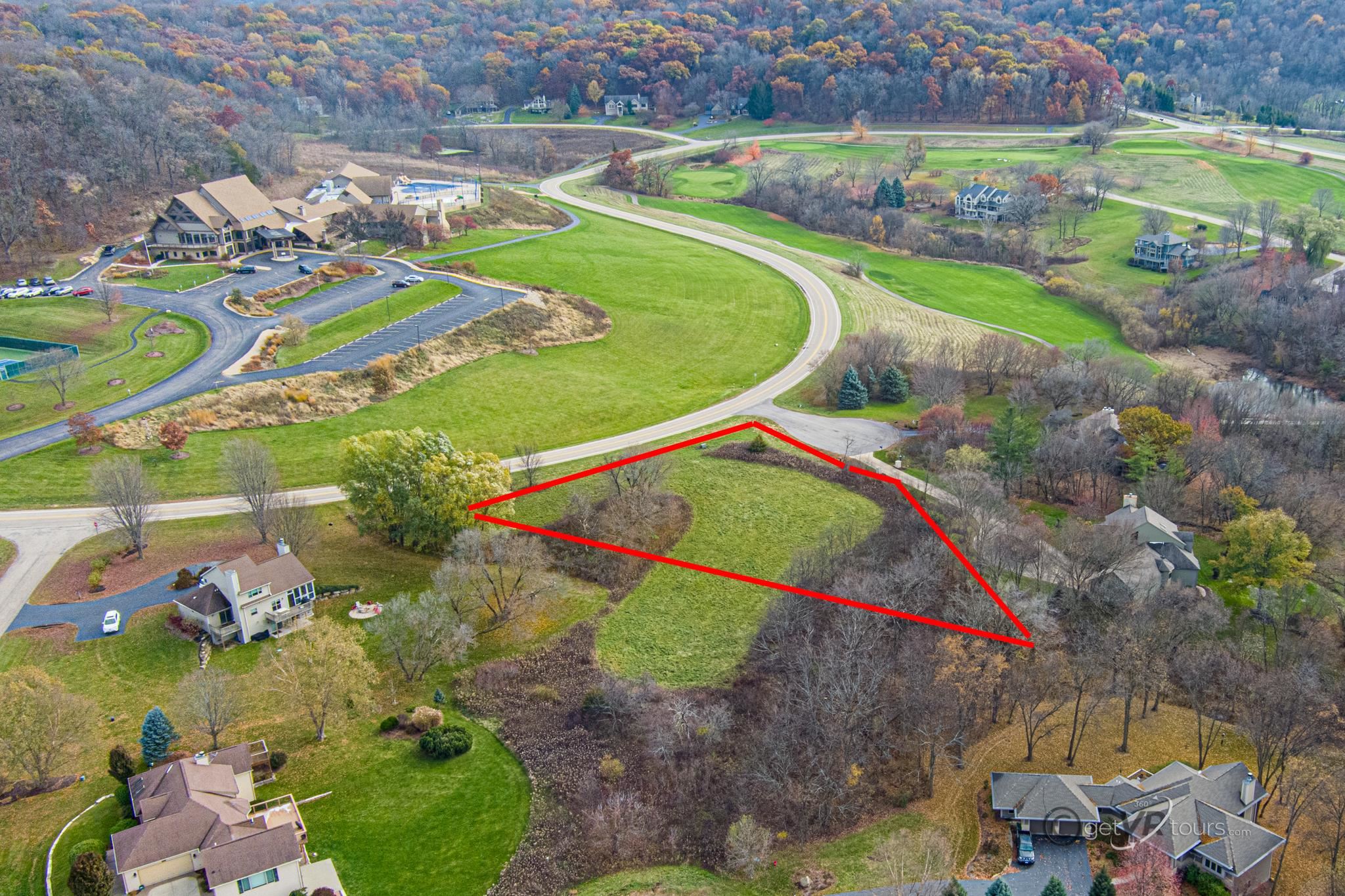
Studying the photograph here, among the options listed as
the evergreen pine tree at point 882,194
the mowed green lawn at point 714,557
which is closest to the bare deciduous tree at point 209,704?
the mowed green lawn at point 714,557

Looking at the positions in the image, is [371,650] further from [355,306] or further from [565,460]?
[355,306]

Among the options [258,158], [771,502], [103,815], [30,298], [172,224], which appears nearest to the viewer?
[103,815]

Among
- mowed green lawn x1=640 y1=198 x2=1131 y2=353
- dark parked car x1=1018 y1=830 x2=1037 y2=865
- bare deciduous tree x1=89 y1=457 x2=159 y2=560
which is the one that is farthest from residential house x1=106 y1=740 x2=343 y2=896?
mowed green lawn x1=640 y1=198 x2=1131 y2=353

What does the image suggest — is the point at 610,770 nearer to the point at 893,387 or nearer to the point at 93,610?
the point at 93,610

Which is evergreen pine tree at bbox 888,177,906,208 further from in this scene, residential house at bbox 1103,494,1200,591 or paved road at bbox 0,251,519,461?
residential house at bbox 1103,494,1200,591

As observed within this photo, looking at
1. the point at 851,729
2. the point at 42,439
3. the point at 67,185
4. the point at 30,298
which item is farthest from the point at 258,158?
the point at 851,729

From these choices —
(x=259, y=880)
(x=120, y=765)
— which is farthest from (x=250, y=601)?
(x=259, y=880)
